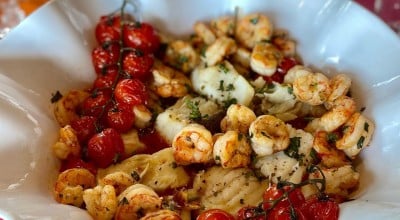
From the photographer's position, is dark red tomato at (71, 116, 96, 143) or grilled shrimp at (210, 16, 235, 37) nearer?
dark red tomato at (71, 116, 96, 143)

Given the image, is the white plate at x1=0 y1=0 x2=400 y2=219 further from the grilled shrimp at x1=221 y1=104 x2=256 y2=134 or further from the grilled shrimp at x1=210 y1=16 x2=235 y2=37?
the grilled shrimp at x1=221 y1=104 x2=256 y2=134

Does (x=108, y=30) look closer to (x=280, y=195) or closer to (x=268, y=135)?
(x=268, y=135)

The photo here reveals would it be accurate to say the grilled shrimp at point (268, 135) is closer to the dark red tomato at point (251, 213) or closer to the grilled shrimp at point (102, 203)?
the dark red tomato at point (251, 213)

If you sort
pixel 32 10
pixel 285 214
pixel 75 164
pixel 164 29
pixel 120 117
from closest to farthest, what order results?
pixel 285 214 < pixel 75 164 < pixel 120 117 < pixel 164 29 < pixel 32 10

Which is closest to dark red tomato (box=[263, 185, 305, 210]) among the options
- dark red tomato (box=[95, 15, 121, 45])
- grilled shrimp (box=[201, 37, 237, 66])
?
grilled shrimp (box=[201, 37, 237, 66])

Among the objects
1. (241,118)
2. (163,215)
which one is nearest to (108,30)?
(241,118)

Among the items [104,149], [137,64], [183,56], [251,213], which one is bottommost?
[104,149]
